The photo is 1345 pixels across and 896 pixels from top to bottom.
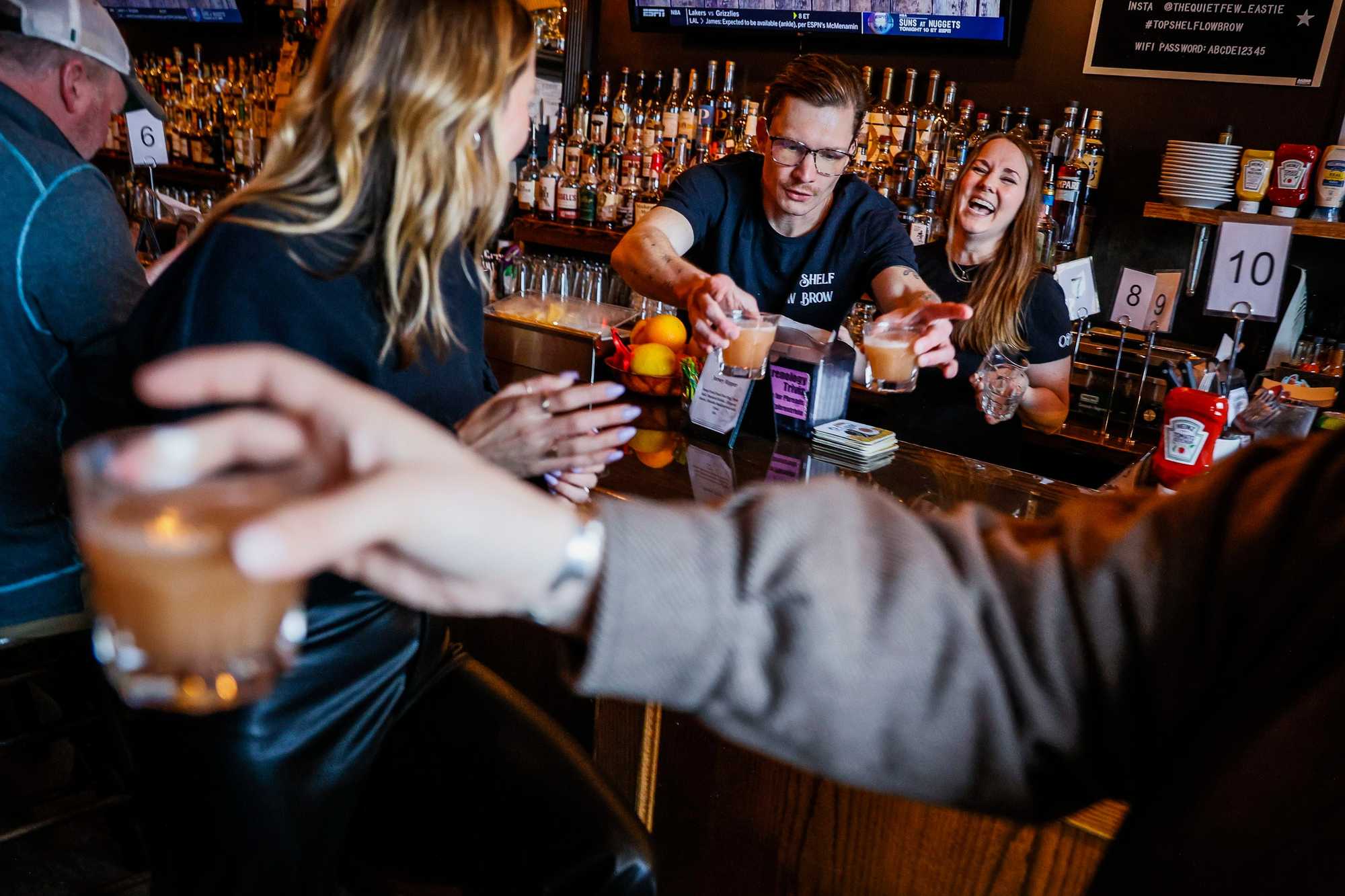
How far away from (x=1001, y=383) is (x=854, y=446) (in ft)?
1.63

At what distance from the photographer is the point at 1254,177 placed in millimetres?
3037

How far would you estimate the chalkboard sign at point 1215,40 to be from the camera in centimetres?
315

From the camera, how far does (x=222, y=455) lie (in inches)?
22.4

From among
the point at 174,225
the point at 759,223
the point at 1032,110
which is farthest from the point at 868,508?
the point at 174,225

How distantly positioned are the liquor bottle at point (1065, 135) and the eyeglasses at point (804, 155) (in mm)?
1264

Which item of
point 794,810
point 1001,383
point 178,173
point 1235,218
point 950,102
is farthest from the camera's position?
point 178,173

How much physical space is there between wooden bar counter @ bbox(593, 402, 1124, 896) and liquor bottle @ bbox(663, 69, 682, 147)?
2215 millimetres

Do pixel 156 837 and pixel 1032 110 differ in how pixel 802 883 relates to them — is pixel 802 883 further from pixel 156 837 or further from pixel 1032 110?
pixel 1032 110

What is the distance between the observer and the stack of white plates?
3125 millimetres

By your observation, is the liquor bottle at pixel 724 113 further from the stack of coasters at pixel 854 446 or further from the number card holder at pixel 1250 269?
the stack of coasters at pixel 854 446

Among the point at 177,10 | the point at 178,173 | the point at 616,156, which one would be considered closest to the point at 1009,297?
the point at 616,156

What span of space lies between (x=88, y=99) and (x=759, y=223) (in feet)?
5.79

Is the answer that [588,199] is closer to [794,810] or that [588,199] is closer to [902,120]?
[902,120]

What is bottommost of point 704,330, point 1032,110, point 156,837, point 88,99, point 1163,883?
point 156,837
